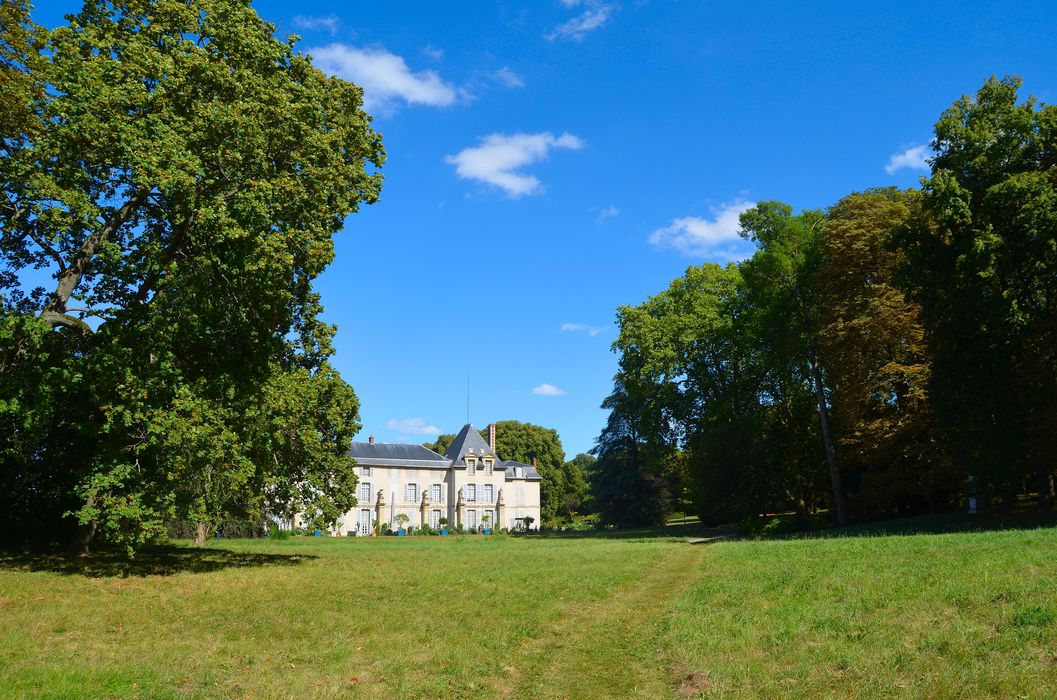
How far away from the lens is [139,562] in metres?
19.9

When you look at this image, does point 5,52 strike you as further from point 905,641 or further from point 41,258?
point 905,641

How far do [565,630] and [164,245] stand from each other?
43.1ft

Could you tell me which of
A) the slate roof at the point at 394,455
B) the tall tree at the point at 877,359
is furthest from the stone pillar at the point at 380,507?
the tall tree at the point at 877,359

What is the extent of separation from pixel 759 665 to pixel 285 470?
1720 centimetres

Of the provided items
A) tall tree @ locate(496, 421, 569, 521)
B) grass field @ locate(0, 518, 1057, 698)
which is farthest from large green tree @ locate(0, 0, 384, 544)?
tall tree @ locate(496, 421, 569, 521)

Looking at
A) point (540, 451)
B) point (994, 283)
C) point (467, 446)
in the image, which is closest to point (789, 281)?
point (994, 283)

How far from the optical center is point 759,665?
834cm

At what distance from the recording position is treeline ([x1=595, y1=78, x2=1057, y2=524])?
960 inches

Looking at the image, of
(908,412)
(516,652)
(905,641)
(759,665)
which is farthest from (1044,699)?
(908,412)

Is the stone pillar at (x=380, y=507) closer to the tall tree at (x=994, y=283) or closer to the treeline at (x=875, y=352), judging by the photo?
the treeline at (x=875, y=352)

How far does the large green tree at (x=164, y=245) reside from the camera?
49.3 feet

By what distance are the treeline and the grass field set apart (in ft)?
32.2

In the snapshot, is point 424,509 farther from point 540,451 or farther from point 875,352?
point 875,352

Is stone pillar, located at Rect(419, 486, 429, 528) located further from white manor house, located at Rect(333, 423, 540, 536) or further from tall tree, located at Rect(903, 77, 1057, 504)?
tall tree, located at Rect(903, 77, 1057, 504)
